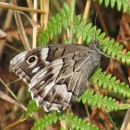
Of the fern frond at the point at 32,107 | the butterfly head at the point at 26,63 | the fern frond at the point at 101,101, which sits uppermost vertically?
the butterfly head at the point at 26,63

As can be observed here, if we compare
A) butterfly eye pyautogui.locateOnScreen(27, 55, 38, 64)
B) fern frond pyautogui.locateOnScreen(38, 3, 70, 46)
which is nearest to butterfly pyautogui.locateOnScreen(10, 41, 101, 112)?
butterfly eye pyautogui.locateOnScreen(27, 55, 38, 64)

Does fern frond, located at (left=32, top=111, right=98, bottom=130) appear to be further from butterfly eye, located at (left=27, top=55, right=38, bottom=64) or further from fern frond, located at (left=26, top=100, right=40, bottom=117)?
butterfly eye, located at (left=27, top=55, right=38, bottom=64)

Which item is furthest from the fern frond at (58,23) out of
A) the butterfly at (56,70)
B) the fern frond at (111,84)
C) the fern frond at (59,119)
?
the fern frond at (59,119)

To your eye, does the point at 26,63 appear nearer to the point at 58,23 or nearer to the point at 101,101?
the point at 58,23

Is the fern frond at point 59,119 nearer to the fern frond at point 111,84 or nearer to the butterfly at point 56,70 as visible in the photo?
the butterfly at point 56,70

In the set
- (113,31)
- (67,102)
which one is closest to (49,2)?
(67,102)

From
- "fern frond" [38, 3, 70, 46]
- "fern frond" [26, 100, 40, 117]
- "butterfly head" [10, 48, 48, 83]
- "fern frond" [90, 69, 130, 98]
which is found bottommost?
"fern frond" [26, 100, 40, 117]
